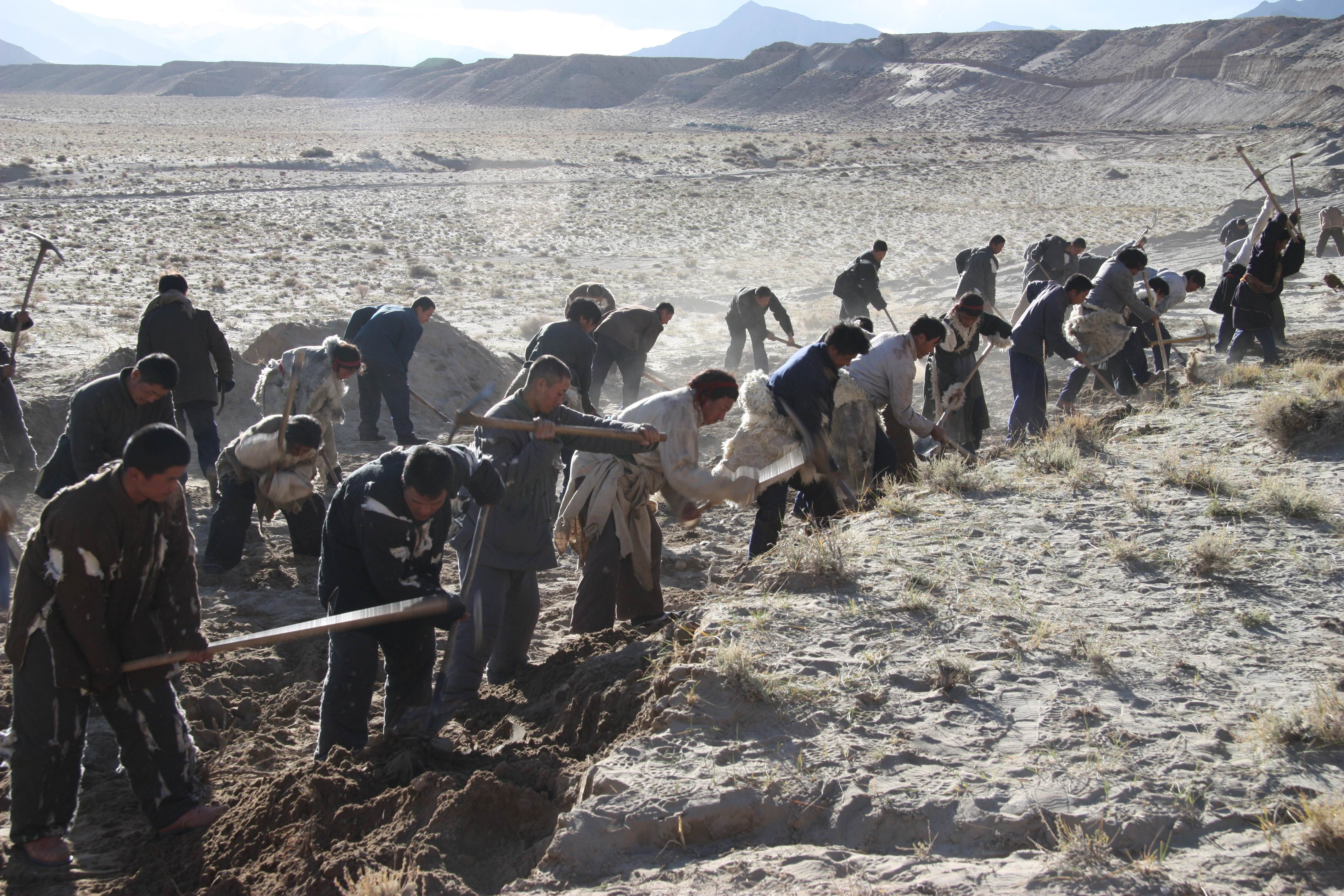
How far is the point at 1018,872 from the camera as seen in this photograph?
2.81 meters

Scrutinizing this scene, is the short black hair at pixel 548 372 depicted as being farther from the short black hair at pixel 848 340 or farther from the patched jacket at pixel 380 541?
the short black hair at pixel 848 340

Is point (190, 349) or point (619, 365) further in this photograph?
point (619, 365)

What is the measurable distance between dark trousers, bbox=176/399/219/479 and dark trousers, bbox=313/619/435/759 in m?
3.92

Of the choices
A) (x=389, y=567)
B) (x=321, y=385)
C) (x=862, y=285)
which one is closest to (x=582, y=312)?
(x=321, y=385)

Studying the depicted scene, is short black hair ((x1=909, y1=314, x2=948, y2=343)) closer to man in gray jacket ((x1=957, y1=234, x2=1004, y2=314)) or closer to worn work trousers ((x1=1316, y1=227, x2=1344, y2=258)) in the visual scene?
man in gray jacket ((x1=957, y1=234, x2=1004, y2=314))

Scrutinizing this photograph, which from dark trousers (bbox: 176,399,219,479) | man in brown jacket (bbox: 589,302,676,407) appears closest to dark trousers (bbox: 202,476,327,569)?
dark trousers (bbox: 176,399,219,479)

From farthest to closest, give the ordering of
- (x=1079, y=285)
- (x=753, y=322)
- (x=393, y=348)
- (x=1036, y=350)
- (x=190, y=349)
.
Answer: (x=753, y=322), (x=393, y=348), (x=1036, y=350), (x=1079, y=285), (x=190, y=349)

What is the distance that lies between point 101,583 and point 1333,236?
16.6 meters

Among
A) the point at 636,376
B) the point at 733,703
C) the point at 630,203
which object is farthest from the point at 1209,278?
the point at 630,203

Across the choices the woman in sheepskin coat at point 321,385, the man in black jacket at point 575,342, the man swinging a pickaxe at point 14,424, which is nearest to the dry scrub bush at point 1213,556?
the man in black jacket at point 575,342

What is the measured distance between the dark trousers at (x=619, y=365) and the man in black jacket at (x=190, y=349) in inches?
130

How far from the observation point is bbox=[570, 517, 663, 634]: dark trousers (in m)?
4.94

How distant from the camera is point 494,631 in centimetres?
471

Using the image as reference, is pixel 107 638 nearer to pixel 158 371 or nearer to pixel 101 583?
pixel 101 583
